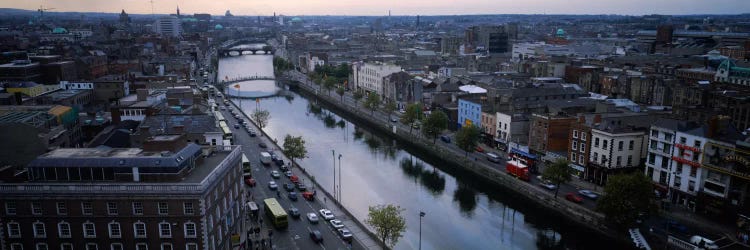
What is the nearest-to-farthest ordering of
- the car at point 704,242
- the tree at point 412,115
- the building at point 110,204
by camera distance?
the building at point 110,204, the car at point 704,242, the tree at point 412,115

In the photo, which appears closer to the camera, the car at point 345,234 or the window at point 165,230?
the window at point 165,230

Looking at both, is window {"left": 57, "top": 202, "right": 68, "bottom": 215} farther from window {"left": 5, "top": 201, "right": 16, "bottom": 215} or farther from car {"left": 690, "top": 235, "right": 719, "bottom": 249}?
car {"left": 690, "top": 235, "right": 719, "bottom": 249}

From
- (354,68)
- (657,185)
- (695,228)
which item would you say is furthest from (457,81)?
(695,228)

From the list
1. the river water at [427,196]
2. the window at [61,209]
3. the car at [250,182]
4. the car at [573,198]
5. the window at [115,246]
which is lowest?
the river water at [427,196]

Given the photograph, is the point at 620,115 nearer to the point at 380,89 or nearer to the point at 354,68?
the point at 380,89

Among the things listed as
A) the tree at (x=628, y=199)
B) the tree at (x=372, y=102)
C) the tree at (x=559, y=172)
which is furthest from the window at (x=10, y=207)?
the tree at (x=372, y=102)

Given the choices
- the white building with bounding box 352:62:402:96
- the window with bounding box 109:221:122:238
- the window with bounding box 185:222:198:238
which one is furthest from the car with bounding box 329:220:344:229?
the white building with bounding box 352:62:402:96

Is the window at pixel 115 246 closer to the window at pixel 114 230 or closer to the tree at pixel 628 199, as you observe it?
the window at pixel 114 230
